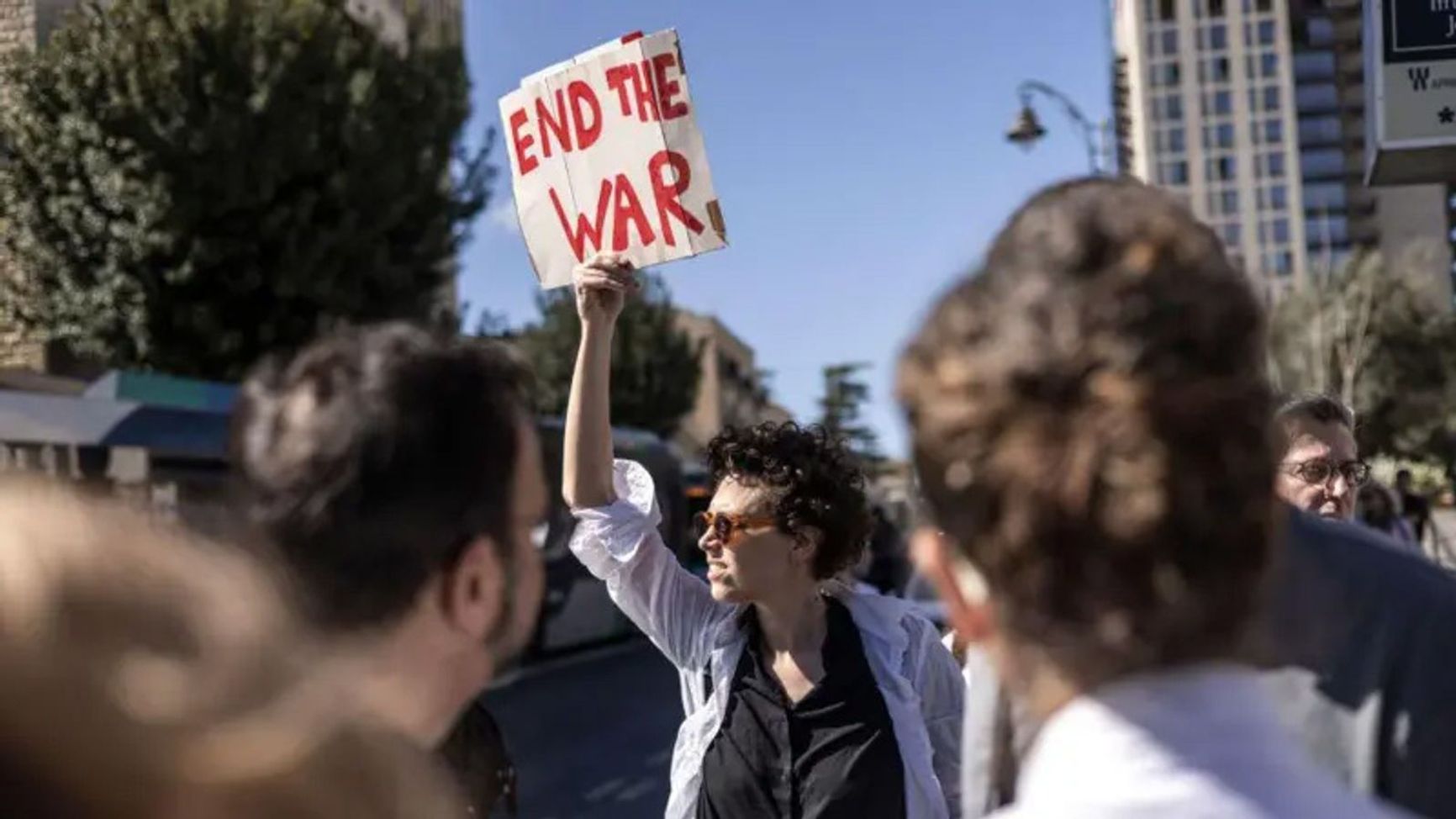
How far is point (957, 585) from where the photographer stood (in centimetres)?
139

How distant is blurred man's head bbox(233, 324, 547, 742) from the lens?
5.05 feet

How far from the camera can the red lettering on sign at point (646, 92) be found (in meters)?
3.62

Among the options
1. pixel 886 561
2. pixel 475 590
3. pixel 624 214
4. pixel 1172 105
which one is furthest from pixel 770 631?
pixel 1172 105

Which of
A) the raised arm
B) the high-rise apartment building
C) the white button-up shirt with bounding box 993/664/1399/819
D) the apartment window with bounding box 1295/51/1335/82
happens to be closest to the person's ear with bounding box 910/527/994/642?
the white button-up shirt with bounding box 993/664/1399/819

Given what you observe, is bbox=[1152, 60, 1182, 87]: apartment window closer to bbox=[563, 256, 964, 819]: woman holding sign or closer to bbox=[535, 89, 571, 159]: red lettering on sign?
bbox=[535, 89, 571, 159]: red lettering on sign

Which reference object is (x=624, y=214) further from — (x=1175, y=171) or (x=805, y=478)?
(x=1175, y=171)

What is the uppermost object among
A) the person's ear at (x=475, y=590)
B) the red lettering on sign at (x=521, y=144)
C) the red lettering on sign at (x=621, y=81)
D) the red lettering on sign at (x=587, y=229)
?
the red lettering on sign at (x=621, y=81)

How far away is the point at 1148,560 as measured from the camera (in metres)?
1.23

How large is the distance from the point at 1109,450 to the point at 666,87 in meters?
2.54

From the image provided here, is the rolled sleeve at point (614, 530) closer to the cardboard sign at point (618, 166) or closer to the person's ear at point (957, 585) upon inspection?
the cardboard sign at point (618, 166)

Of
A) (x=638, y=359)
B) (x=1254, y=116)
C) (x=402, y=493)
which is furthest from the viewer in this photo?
(x=1254, y=116)

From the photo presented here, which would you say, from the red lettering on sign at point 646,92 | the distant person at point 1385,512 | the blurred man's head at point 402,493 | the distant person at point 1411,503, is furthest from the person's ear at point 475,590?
the distant person at point 1411,503

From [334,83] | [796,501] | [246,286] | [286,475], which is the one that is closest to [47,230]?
[246,286]

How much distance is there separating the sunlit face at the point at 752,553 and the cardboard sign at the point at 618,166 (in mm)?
532
